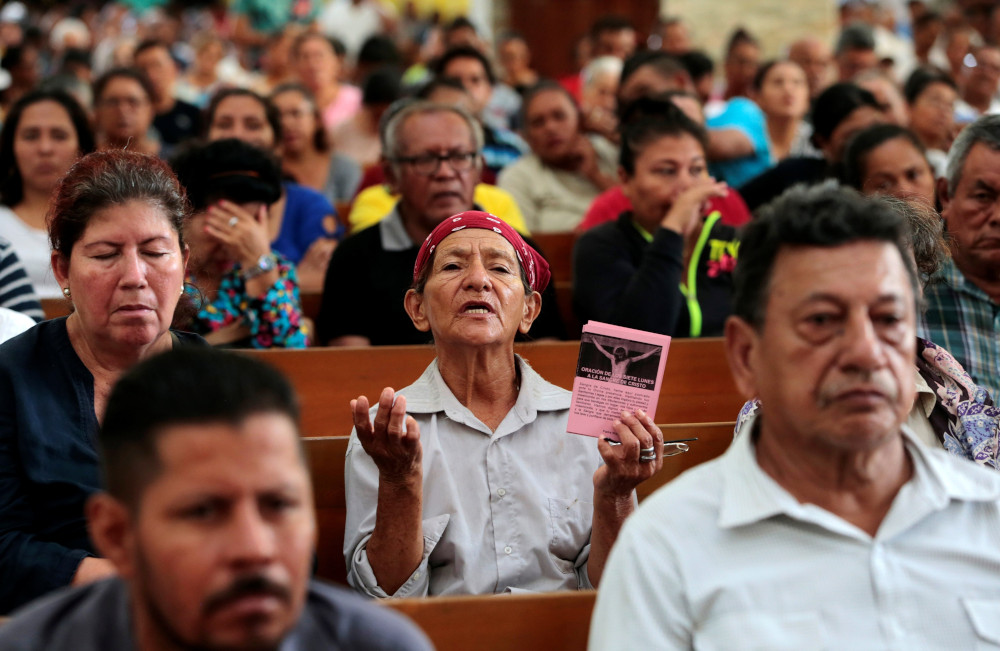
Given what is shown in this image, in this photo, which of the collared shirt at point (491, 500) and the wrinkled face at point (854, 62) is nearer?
the collared shirt at point (491, 500)

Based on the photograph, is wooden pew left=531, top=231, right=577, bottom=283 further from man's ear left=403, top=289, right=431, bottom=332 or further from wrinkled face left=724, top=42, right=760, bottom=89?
wrinkled face left=724, top=42, right=760, bottom=89

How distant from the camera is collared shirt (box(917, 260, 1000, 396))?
276 cm

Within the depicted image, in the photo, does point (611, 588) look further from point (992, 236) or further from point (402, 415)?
point (992, 236)

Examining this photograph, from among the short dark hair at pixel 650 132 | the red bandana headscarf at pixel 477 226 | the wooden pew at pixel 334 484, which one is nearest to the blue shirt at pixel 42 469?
the wooden pew at pixel 334 484

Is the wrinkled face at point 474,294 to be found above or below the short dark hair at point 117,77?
below

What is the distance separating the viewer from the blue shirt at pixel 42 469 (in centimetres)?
194

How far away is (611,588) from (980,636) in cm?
52

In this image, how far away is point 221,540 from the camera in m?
1.17

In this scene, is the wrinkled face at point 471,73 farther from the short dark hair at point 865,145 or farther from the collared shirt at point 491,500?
the collared shirt at point 491,500

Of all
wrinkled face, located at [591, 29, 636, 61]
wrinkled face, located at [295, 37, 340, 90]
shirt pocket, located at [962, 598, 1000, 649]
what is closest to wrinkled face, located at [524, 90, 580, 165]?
wrinkled face, located at [295, 37, 340, 90]

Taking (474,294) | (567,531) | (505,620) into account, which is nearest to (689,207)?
(474,294)

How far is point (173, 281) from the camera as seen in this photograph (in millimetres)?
2242

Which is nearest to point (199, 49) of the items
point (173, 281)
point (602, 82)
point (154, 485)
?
point (602, 82)

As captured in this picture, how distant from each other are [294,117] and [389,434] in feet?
12.3
